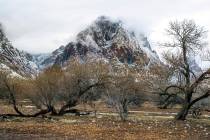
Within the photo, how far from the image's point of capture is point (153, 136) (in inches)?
1447

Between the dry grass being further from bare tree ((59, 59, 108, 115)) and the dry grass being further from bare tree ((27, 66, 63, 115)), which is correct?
bare tree ((59, 59, 108, 115))

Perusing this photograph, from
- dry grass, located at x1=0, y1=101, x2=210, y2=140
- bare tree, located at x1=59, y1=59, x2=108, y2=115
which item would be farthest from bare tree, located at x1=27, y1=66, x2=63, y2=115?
dry grass, located at x1=0, y1=101, x2=210, y2=140

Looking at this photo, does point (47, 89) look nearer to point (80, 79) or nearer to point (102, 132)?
point (80, 79)

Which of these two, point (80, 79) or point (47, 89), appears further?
point (80, 79)

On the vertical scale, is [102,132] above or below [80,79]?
below

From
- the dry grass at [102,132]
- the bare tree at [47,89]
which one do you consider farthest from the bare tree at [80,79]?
the dry grass at [102,132]

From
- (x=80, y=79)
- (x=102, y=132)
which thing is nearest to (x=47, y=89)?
(x=80, y=79)

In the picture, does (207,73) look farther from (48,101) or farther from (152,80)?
(48,101)

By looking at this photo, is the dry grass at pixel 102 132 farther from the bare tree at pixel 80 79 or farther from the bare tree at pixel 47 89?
the bare tree at pixel 80 79

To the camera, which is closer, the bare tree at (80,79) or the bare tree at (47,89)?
the bare tree at (80,79)

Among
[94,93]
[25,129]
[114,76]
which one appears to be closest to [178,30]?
[114,76]

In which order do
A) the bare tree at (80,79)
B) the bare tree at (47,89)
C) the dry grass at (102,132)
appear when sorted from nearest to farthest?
the dry grass at (102,132) → the bare tree at (80,79) → the bare tree at (47,89)

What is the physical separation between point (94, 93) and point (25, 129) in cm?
4090

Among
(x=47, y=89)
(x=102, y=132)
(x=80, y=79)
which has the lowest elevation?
(x=102, y=132)
